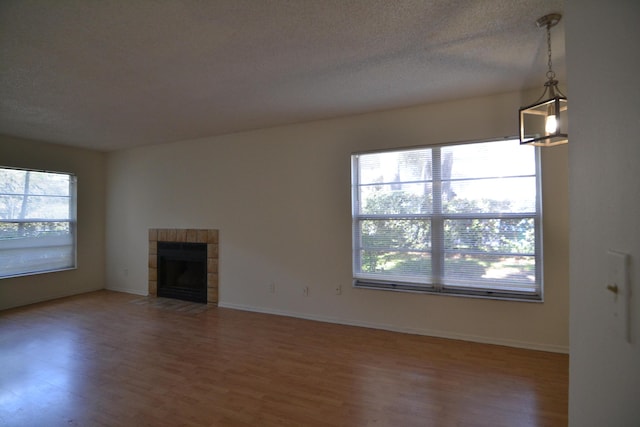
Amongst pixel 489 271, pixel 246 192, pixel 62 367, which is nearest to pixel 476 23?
pixel 489 271

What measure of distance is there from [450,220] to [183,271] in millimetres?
4397

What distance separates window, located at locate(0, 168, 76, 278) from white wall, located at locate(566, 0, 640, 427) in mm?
6652

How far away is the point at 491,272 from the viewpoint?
3322 millimetres

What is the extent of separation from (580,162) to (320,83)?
2.56 metres

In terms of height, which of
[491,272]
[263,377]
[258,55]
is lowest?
[263,377]

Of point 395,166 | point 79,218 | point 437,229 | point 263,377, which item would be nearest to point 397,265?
point 437,229

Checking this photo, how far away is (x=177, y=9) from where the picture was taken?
189 centimetres

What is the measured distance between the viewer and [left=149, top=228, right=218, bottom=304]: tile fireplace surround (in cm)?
483

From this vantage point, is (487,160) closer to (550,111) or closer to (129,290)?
(550,111)

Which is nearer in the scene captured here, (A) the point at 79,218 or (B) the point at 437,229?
(B) the point at 437,229

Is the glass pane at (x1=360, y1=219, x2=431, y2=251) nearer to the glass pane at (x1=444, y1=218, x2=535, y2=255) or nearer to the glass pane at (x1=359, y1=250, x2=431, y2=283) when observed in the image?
the glass pane at (x1=359, y1=250, x2=431, y2=283)

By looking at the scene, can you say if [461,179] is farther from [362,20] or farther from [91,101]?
[91,101]

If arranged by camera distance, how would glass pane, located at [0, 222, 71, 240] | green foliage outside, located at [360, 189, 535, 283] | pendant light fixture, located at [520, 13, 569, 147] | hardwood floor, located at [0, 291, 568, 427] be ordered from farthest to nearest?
glass pane, located at [0, 222, 71, 240], green foliage outside, located at [360, 189, 535, 283], hardwood floor, located at [0, 291, 568, 427], pendant light fixture, located at [520, 13, 569, 147]

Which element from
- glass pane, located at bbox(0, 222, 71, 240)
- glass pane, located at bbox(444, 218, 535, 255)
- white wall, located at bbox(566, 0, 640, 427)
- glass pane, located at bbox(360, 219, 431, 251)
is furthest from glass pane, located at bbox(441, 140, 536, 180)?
glass pane, located at bbox(0, 222, 71, 240)
